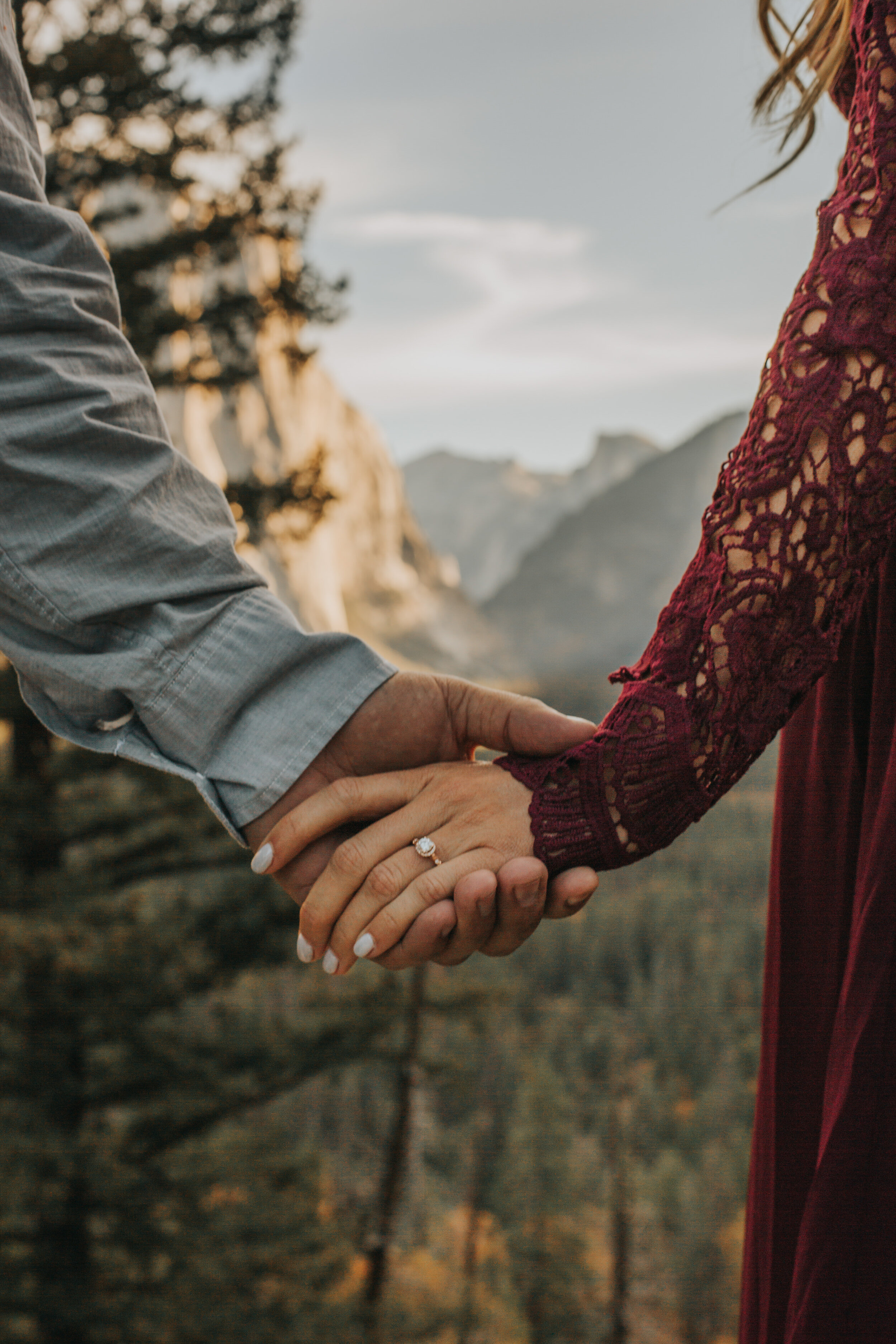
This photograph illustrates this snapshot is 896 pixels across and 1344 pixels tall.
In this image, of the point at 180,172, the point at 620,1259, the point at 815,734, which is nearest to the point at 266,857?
the point at 815,734

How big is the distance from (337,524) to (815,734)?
33.8m

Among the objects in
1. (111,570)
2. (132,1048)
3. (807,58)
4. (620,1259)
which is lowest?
(620,1259)

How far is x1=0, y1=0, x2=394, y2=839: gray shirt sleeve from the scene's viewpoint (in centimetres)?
101

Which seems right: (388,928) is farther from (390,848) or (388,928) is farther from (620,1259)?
(620,1259)

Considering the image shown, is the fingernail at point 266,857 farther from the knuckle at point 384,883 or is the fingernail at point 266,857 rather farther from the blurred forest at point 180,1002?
the blurred forest at point 180,1002

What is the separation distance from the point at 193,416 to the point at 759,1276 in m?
21.1

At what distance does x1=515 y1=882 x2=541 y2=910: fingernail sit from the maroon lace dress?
1.4 inches

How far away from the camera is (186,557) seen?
1.07 metres

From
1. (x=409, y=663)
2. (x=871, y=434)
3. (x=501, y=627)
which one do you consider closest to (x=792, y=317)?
(x=871, y=434)

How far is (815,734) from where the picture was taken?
102 centimetres

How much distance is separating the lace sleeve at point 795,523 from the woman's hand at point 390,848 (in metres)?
0.16

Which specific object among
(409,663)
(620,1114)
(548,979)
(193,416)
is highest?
(193,416)

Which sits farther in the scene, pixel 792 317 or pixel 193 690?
pixel 193 690

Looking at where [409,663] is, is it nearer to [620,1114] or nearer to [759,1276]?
[620,1114]
